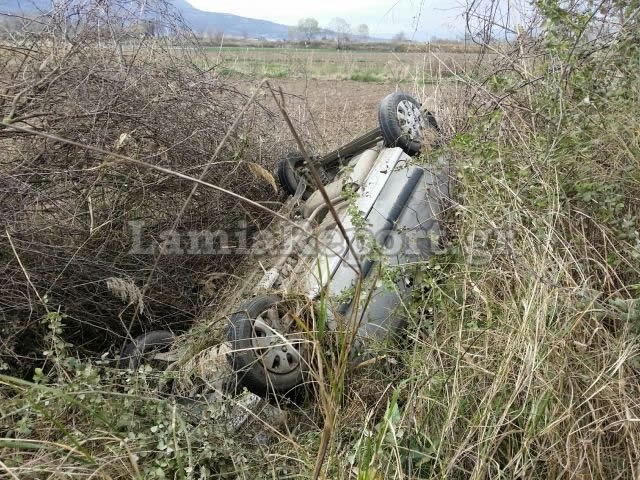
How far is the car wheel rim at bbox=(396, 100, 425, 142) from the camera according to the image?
150 inches

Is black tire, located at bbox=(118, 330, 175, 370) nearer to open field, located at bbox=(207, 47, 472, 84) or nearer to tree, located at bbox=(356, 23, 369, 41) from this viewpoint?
open field, located at bbox=(207, 47, 472, 84)

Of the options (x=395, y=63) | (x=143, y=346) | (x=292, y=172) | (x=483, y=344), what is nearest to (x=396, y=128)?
(x=292, y=172)

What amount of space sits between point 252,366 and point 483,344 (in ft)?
3.53

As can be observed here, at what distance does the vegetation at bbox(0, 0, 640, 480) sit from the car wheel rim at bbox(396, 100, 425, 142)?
0.89 feet

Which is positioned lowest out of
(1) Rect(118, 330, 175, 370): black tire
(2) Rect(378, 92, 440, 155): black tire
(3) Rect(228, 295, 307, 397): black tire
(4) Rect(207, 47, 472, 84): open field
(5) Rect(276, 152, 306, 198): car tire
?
(1) Rect(118, 330, 175, 370): black tire

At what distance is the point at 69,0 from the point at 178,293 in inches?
81.4

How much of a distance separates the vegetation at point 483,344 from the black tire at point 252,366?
0.11 meters

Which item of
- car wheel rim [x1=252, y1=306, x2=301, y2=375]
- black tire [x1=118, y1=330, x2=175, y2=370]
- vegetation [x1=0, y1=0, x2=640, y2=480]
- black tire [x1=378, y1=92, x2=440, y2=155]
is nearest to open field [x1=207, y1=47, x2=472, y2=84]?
black tire [x1=378, y1=92, x2=440, y2=155]

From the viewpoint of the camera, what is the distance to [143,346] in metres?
3.10

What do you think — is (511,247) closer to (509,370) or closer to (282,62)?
(509,370)

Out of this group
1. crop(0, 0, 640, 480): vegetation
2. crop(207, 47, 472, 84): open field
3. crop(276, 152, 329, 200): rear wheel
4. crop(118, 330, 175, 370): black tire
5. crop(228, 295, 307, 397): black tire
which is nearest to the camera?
crop(0, 0, 640, 480): vegetation

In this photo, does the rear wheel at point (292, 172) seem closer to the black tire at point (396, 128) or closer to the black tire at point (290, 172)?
the black tire at point (290, 172)

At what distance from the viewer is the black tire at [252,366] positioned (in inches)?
104

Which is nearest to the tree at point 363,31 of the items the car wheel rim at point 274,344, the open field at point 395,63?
the open field at point 395,63
